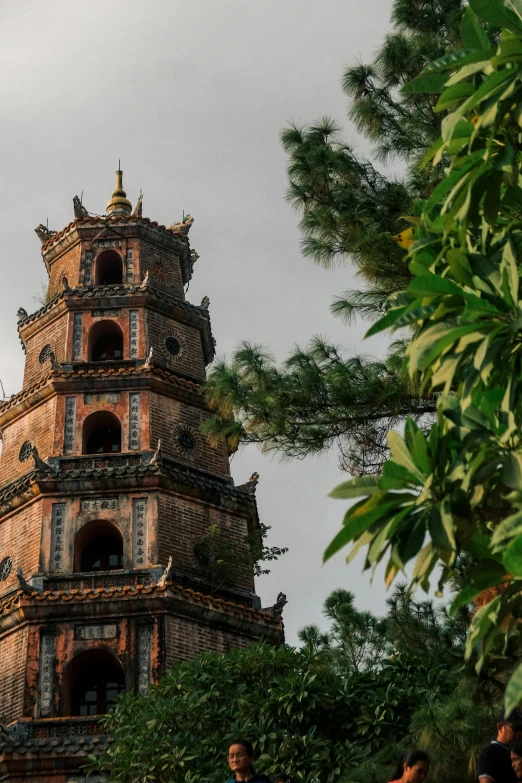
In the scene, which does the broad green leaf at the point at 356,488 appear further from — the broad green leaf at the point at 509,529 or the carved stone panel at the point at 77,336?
the carved stone panel at the point at 77,336

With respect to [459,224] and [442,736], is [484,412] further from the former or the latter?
[442,736]

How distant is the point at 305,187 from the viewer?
1300 cm

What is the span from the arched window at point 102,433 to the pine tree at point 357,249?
714cm

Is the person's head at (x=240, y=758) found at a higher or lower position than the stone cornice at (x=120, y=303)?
lower

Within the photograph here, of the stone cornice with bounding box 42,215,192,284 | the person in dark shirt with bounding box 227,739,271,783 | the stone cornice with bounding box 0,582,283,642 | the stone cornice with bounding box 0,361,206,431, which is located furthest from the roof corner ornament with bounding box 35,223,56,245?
the person in dark shirt with bounding box 227,739,271,783

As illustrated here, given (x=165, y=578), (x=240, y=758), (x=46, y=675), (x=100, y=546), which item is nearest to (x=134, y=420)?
Answer: (x=100, y=546)

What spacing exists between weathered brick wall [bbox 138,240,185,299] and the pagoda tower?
4 centimetres

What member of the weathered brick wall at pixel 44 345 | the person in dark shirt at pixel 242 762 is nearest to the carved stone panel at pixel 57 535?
the weathered brick wall at pixel 44 345

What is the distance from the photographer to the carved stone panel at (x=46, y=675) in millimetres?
15836

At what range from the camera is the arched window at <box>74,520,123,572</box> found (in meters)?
17.9

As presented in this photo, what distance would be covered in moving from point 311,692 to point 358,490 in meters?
8.72

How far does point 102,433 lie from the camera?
19844 mm

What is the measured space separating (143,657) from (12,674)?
5.98 feet

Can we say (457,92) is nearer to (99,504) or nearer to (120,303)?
(99,504)
